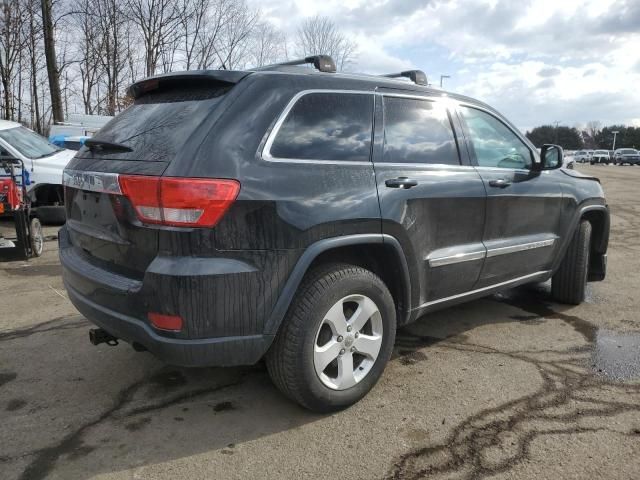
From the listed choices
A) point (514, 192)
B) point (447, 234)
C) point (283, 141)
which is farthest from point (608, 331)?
point (283, 141)

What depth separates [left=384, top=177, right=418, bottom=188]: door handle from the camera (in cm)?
311

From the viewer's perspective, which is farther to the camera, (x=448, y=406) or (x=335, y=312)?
(x=448, y=406)

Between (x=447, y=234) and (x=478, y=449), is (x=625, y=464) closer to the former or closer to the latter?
(x=478, y=449)

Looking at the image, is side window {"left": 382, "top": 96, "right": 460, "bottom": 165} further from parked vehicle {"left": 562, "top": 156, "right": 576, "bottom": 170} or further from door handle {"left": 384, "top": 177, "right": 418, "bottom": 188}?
parked vehicle {"left": 562, "top": 156, "right": 576, "bottom": 170}

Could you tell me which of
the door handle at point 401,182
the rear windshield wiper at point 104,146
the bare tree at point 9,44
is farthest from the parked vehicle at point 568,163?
the bare tree at point 9,44

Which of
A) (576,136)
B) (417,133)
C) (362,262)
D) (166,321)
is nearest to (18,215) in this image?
(166,321)

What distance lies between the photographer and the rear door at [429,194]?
317cm

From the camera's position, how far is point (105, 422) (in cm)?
296

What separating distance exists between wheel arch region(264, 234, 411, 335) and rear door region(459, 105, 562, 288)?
2.89 ft

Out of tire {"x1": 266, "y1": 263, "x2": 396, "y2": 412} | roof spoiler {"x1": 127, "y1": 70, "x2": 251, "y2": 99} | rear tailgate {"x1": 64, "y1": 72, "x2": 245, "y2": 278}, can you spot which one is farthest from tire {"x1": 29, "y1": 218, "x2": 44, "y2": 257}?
tire {"x1": 266, "y1": 263, "x2": 396, "y2": 412}

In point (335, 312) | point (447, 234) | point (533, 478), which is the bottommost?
point (533, 478)

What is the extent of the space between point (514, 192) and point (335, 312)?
1.93m

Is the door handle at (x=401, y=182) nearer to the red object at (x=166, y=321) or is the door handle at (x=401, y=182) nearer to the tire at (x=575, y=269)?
the red object at (x=166, y=321)

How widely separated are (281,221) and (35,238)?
5.90m
